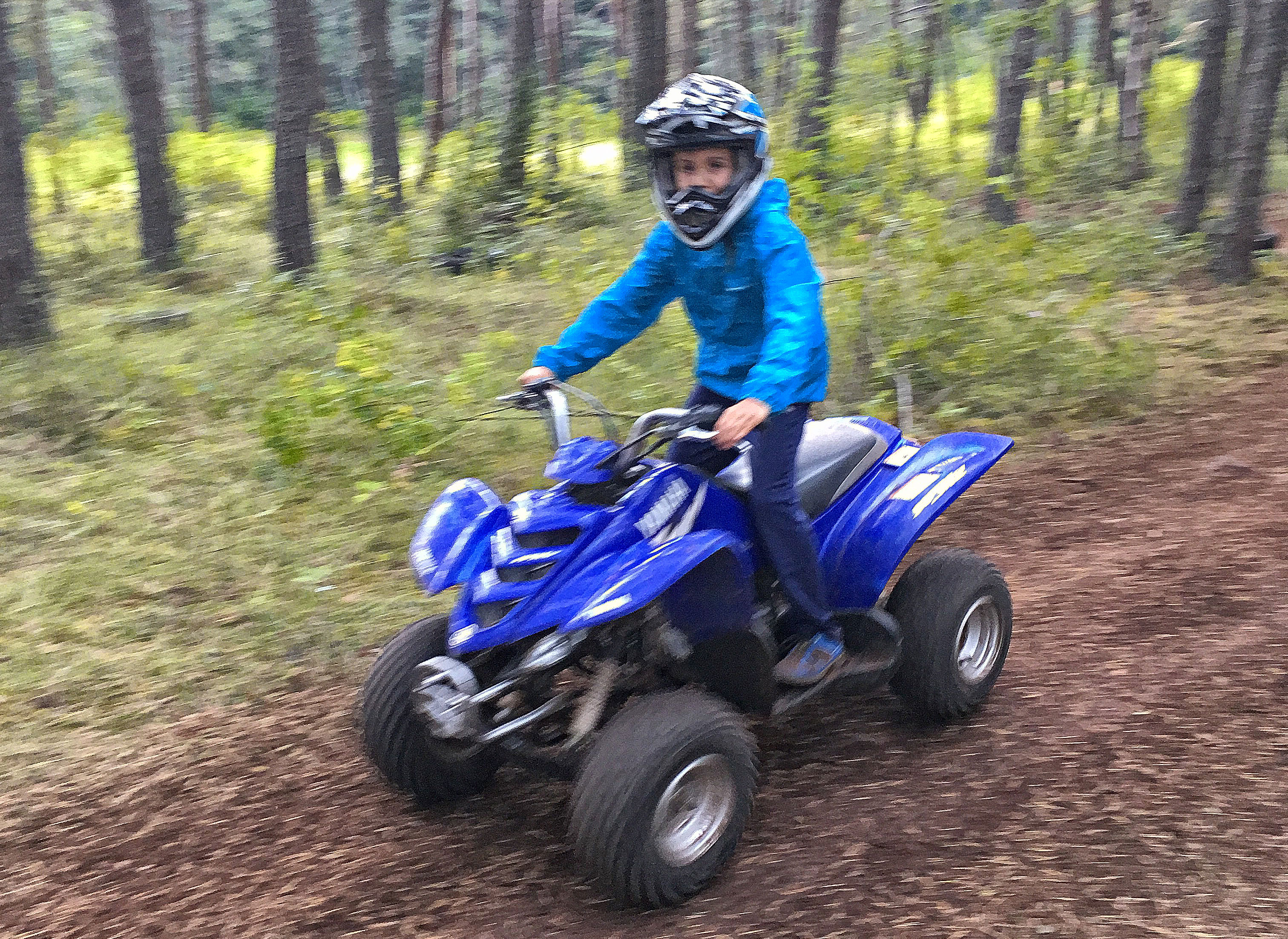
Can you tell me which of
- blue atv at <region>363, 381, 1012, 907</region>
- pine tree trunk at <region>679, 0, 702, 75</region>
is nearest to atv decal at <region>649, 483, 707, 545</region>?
blue atv at <region>363, 381, 1012, 907</region>

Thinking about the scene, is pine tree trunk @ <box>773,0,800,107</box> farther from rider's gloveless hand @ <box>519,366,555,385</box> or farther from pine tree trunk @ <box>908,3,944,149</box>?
rider's gloveless hand @ <box>519,366,555,385</box>

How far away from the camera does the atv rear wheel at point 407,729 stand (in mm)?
3654

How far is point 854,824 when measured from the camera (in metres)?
3.66

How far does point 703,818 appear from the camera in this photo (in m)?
3.41

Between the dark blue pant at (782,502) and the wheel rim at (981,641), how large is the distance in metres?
0.75

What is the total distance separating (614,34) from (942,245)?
25.6 m

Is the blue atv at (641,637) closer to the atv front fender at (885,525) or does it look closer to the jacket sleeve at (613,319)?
the atv front fender at (885,525)

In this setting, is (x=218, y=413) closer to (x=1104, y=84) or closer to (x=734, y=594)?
(x=734, y=594)

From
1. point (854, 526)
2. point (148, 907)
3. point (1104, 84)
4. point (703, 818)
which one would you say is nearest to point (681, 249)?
point (854, 526)

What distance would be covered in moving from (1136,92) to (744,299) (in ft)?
55.5

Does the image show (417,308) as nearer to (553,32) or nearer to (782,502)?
(782,502)

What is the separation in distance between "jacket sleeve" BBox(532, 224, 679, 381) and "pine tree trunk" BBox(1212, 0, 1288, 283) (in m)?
8.93

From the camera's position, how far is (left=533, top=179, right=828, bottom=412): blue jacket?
353cm

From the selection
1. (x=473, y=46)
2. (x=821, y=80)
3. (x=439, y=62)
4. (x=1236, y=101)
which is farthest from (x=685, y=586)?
(x=473, y=46)
